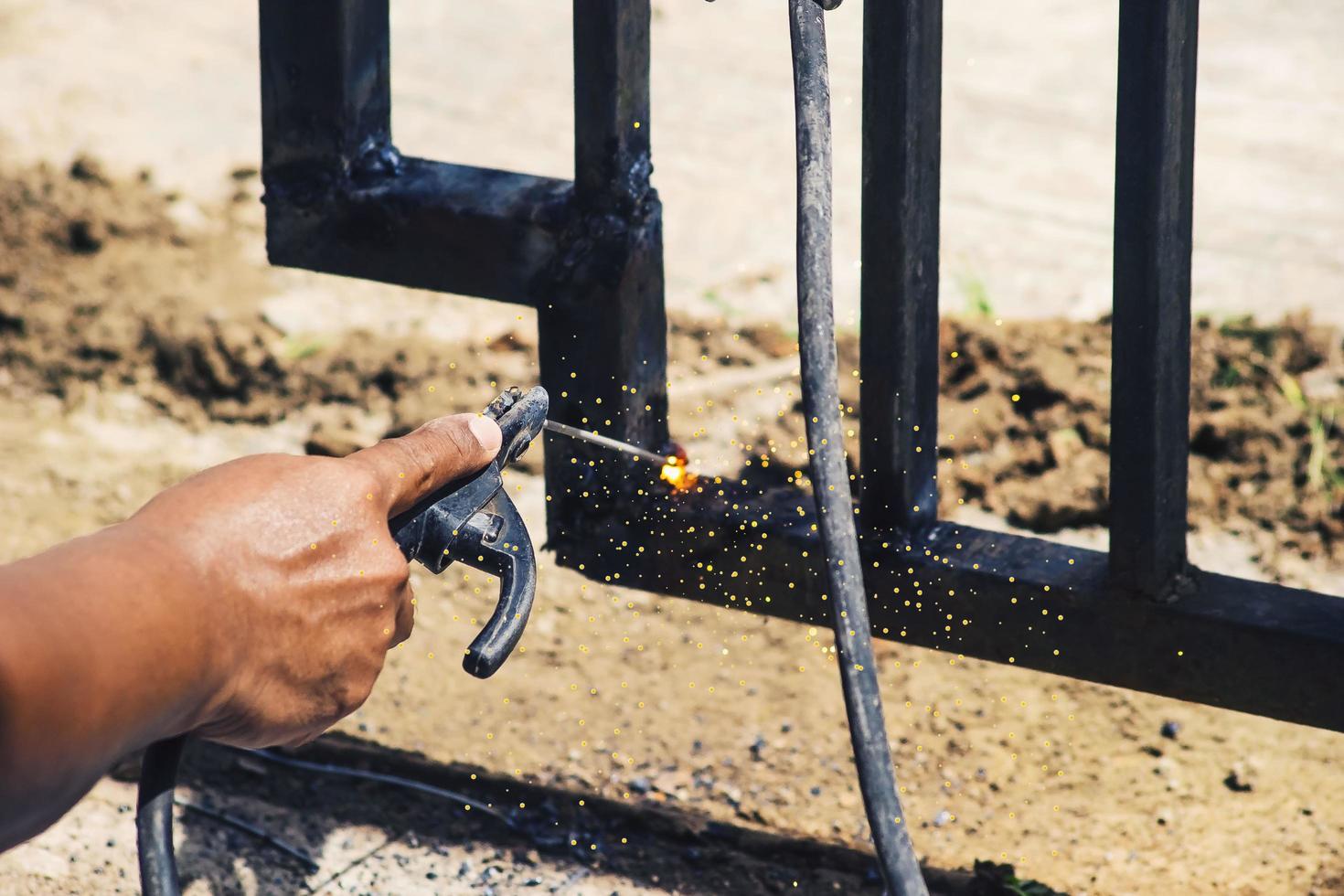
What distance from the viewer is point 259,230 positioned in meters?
3.85

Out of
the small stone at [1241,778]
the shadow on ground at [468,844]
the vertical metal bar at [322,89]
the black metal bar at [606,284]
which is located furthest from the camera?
the small stone at [1241,778]

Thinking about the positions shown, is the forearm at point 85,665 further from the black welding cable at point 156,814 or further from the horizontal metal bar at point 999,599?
the horizontal metal bar at point 999,599

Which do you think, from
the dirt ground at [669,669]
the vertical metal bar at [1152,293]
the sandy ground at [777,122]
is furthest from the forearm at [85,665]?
the sandy ground at [777,122]

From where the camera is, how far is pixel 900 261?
1764mm

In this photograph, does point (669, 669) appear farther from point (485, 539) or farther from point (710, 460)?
point (485, 539)

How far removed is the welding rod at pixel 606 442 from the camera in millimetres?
1896

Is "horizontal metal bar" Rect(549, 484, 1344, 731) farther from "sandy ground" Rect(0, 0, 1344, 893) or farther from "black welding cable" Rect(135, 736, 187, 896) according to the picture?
"black welding cable" Rect(135, 736, 187, 896)

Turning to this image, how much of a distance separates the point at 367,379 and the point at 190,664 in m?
2.04

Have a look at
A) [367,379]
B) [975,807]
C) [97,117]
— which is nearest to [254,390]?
[367,379]

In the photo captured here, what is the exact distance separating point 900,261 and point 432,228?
0.62 meters

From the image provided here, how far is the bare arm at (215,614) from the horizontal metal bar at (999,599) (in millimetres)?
477

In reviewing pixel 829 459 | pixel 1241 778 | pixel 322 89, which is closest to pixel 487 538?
pixel 829 459

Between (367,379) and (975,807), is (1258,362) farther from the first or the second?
(367,379)

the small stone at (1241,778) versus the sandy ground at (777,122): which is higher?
the sandy ground at (777,122)
